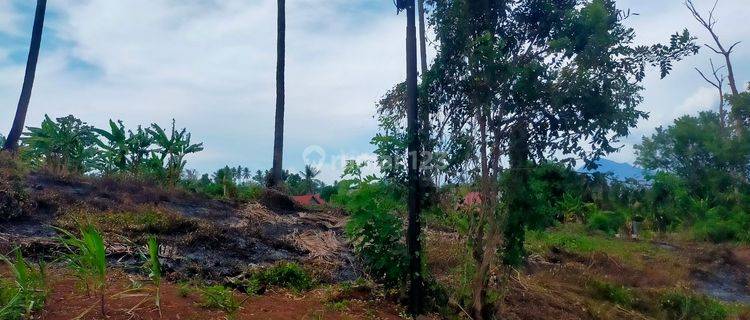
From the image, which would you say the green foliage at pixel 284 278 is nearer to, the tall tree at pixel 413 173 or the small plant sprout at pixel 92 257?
the tall tree at pixel 413 173

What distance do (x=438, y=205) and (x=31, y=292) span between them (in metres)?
3.97

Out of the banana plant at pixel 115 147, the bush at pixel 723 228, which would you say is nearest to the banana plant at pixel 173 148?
the banana plant at pixel 115 147

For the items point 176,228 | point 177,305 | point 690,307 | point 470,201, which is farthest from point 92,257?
point 690,307

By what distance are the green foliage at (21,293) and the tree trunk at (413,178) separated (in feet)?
11.5

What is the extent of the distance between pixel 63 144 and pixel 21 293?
1039 cm

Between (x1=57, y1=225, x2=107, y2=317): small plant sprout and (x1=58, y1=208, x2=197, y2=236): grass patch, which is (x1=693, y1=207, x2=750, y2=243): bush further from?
(x1=57, y1=225, x2=107, y2=317): small plant sprout

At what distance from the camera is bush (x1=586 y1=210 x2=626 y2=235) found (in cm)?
2277

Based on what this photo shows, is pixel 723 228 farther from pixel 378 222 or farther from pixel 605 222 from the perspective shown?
pixel 378 222

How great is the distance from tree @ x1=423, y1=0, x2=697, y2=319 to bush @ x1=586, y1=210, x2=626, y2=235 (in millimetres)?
16727

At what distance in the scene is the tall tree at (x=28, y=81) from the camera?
52.5 feet

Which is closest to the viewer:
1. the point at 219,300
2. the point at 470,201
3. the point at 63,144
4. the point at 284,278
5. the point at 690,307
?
the point at 219,300

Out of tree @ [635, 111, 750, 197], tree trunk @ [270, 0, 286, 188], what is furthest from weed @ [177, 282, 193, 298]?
tree @ [635, 111, 750, 197]

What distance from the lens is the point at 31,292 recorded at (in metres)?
5.12

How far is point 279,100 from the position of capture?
18.3 meters
